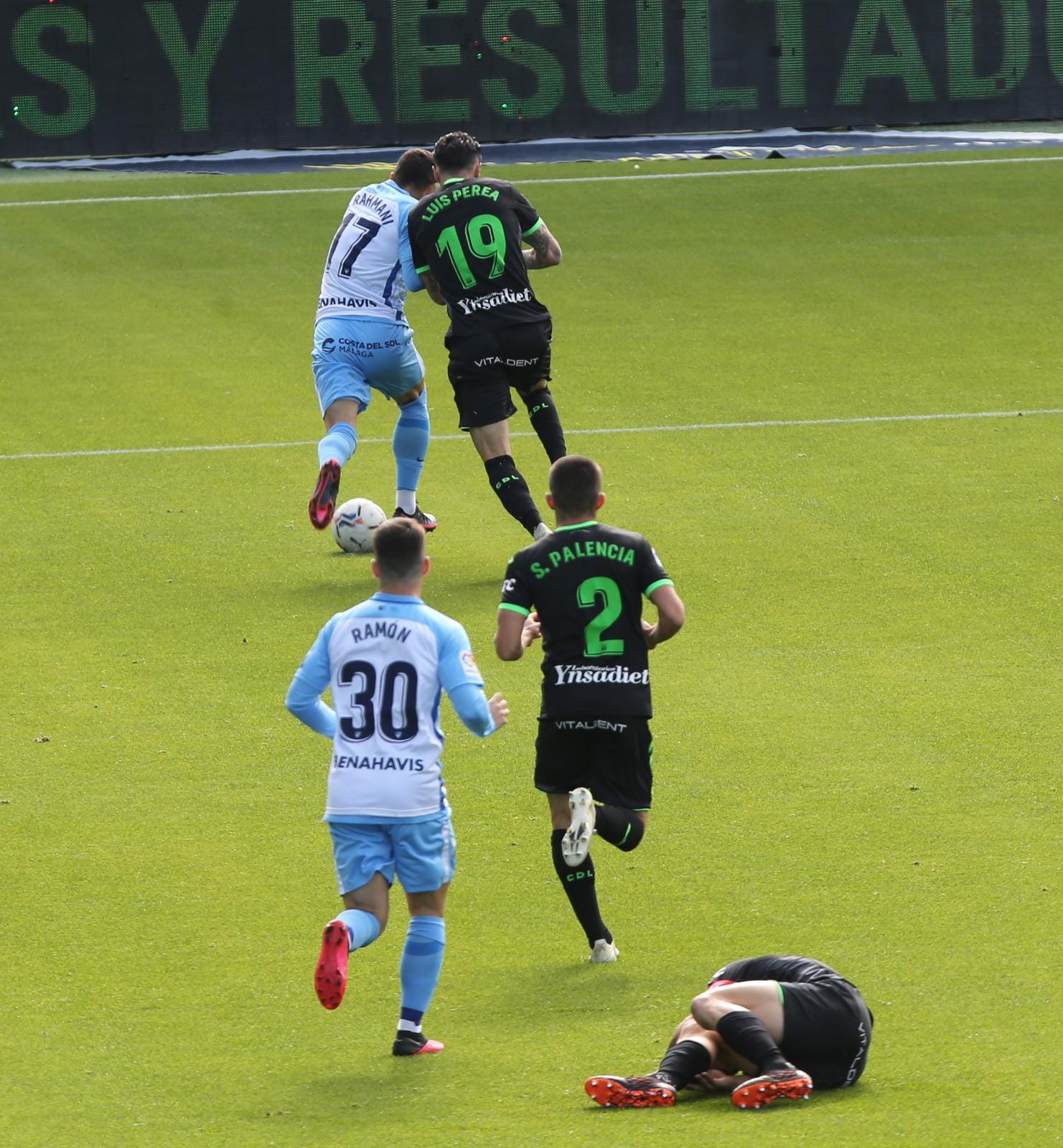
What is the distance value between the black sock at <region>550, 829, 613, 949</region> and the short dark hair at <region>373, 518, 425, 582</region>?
4.01ft

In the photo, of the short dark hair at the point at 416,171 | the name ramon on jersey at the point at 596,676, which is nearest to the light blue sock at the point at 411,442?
the short dark hair at the point at 416,171

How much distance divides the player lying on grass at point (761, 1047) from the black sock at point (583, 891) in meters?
0.97

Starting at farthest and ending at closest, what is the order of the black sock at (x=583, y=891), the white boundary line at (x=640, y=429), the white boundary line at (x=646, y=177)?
1. the white boundary line at (x=646, y=177)
2. the white boundary line at (x=640, y=429)
3. the black sock at (x=583, y=891)

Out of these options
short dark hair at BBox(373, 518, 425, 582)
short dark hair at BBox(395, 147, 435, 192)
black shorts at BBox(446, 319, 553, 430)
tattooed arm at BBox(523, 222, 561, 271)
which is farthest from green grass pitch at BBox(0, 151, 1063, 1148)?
short dark hair at BBox(395, 147, 435, 192)

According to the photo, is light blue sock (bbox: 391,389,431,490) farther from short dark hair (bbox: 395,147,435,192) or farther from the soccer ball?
short dark hair (bbox: 395,147,435,192)

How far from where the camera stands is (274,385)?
60.5 feet

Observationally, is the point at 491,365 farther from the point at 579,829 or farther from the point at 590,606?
the point at 579,829

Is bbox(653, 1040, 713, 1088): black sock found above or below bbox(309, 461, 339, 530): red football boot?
above

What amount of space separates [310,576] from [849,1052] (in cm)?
715

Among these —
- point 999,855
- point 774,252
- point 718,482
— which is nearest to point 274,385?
point 718,482

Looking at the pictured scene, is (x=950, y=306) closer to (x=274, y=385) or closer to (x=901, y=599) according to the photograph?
(x=274, y=385)

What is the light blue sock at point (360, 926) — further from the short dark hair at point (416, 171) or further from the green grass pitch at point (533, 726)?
the short dark hair at point (416, 171)

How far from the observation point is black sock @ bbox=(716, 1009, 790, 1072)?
581cm

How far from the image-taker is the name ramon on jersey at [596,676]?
701 centimetres
